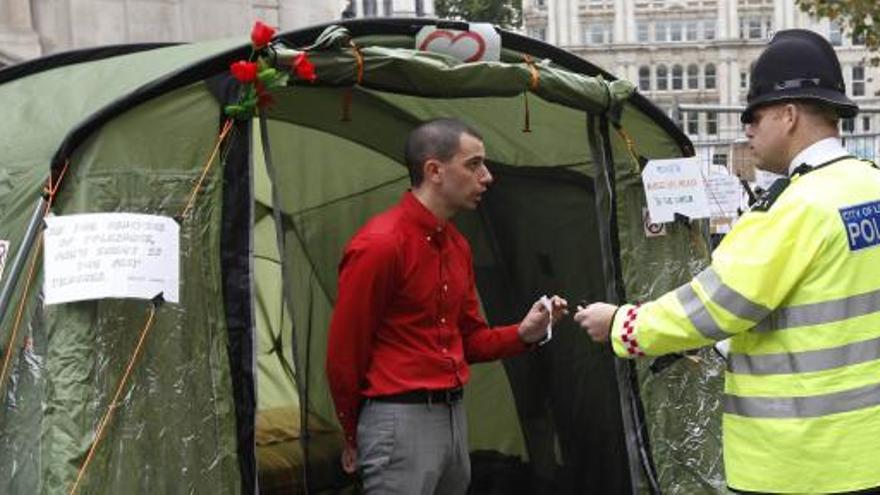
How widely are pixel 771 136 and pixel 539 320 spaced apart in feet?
4.24

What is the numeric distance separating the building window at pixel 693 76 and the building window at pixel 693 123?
218 ft

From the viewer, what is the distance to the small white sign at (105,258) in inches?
125

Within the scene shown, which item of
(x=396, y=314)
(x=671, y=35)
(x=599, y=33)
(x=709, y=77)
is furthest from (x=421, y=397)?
(x=671, y=35)

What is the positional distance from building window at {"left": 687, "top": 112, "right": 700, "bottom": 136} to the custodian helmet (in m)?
7.04

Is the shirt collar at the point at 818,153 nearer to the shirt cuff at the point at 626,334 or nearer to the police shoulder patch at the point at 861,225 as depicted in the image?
the police shoulder patch at the point at 861,225

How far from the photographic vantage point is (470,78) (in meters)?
4.05

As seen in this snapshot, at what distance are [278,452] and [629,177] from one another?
2.11m

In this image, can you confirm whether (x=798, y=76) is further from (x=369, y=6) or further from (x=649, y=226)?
(x=369, y=6)

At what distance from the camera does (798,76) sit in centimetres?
297

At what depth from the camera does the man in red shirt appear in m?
3.66

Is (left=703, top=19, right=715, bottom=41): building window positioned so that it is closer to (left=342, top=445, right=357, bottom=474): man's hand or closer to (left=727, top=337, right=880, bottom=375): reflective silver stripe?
(left=342, top=445, right=357, bottom=474): man's hand

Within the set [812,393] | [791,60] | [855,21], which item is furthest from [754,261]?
[855,21]

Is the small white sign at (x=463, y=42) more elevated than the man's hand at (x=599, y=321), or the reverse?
the small white sign at (x=463, y=42)

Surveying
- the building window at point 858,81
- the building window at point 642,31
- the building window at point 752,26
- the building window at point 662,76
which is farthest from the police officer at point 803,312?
the building window at point 752,26
